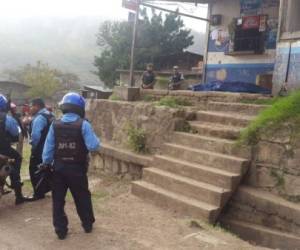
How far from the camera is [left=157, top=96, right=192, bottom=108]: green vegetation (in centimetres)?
865

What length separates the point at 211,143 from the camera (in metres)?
7.08

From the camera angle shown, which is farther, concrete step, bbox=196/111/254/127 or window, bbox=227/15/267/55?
window, bbox=227/15/267/55

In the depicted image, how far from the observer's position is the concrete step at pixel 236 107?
7.72 meters

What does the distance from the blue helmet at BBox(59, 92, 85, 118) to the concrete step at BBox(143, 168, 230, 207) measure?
202cm

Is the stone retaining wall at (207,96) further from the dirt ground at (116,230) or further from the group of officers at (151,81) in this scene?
the group of officers at (151,81)

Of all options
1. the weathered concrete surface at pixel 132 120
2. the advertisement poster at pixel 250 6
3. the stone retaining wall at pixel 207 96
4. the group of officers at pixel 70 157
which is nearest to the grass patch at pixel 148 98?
the stone retaining wall at pixel 207 96

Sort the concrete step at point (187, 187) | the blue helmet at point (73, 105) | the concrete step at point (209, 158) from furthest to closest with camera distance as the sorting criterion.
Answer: the concrete step at point (209, 158) → the concrete step at point (187, 187) → the blue helmet at point (73, 105)

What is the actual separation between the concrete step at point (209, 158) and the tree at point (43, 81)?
3170cm

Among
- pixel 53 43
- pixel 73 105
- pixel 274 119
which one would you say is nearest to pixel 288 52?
pixel 274 119

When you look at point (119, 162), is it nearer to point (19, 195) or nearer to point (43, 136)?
point (43, 136)

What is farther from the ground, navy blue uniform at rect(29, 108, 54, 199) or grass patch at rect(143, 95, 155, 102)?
grass patch at rect(143, 95, 155, 102)

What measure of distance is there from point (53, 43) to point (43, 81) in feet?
286

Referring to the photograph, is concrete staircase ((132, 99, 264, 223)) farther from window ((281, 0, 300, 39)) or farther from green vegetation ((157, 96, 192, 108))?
window ((281, 0, 300, 39))

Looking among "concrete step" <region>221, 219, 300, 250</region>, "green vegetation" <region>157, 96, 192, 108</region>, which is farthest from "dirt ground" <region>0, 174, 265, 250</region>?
"green vegetation" <region>157, 96, 192, 108</region>
